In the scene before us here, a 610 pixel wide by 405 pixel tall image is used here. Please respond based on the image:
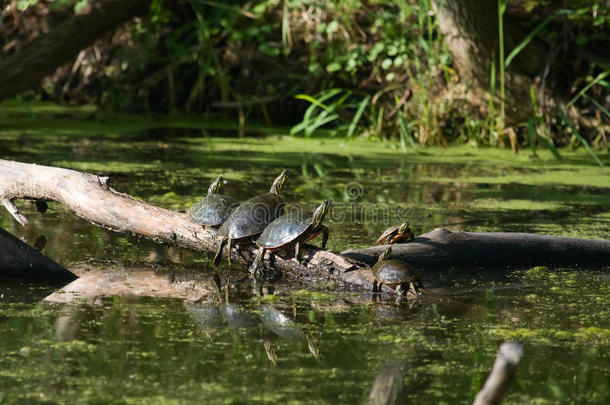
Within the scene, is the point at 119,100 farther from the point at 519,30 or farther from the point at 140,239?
the point at 140,239

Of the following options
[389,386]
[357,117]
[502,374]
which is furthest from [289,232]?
[357,117]

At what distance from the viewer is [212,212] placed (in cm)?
310

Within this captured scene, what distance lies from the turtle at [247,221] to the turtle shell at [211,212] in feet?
0.16

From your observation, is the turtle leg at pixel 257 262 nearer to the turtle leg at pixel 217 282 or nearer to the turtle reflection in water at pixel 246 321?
the turtle leg at pixel 217 282

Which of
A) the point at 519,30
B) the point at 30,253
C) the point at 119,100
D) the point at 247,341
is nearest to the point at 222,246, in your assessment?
the point at 30,253

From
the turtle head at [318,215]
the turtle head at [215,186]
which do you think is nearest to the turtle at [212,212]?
the turtle head at [215,186]

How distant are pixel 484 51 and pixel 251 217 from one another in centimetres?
344

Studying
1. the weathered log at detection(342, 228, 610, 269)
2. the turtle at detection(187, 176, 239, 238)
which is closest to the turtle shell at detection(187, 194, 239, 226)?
the turtle at detection(187, 176, 239, 238)

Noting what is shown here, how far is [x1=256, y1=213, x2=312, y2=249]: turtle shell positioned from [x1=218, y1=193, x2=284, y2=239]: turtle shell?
0.06 metres

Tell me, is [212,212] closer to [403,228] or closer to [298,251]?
[298,251]

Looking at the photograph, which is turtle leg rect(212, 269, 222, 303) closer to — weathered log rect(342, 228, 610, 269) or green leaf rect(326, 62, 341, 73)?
weathered log rect(342, 228, 610, 269)

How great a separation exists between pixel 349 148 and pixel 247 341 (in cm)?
416

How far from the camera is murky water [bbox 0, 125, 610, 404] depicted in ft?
6.20

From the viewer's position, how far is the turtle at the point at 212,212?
10.1 feet
